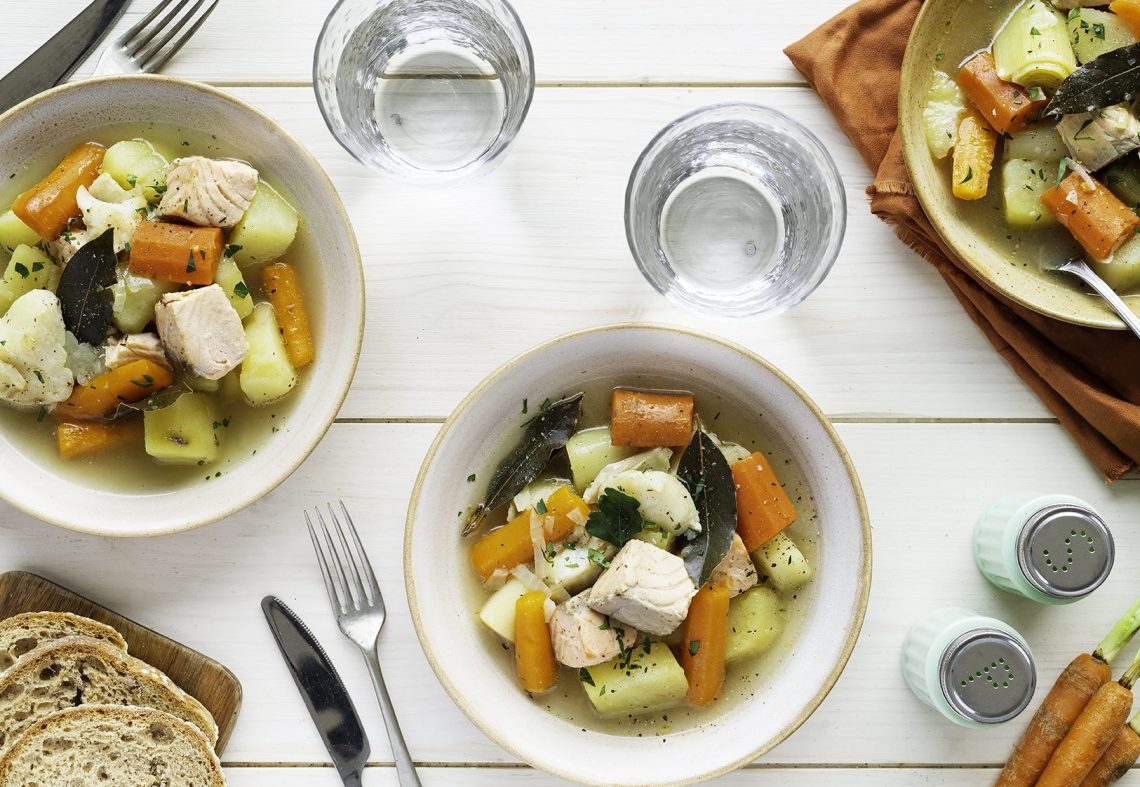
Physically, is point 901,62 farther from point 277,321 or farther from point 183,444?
point 183,444

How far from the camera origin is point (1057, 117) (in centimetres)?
185

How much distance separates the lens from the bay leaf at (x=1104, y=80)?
1769mm

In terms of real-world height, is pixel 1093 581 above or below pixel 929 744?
above

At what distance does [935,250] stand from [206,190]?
143 cm

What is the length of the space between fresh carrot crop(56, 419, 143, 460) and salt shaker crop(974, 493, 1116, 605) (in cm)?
176

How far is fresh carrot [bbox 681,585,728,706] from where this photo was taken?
178 centimetres

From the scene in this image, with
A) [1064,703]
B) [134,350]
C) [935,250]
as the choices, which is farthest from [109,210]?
[1064,703]

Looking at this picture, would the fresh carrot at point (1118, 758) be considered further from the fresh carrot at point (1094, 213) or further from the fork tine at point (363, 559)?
the fork tine at point (363, 559)

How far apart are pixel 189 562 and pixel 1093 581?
1.85 metres

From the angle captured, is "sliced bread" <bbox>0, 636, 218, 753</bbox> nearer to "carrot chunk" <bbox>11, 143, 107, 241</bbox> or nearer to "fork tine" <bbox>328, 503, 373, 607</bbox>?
"fork tine" <bbox>328, 503, 373, 607</bbox>

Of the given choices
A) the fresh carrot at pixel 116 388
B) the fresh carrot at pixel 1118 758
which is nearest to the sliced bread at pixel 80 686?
the fresh carrot at pixel 116 388

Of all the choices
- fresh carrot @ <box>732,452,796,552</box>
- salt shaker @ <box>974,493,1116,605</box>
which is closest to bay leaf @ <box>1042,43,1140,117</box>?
salt shaker @ <box>974,493,1116,605</box>

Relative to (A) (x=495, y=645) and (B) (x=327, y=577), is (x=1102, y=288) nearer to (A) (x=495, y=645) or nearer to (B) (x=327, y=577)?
(A) (x=495, y=645)

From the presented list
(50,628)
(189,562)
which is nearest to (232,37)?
(189,562)
